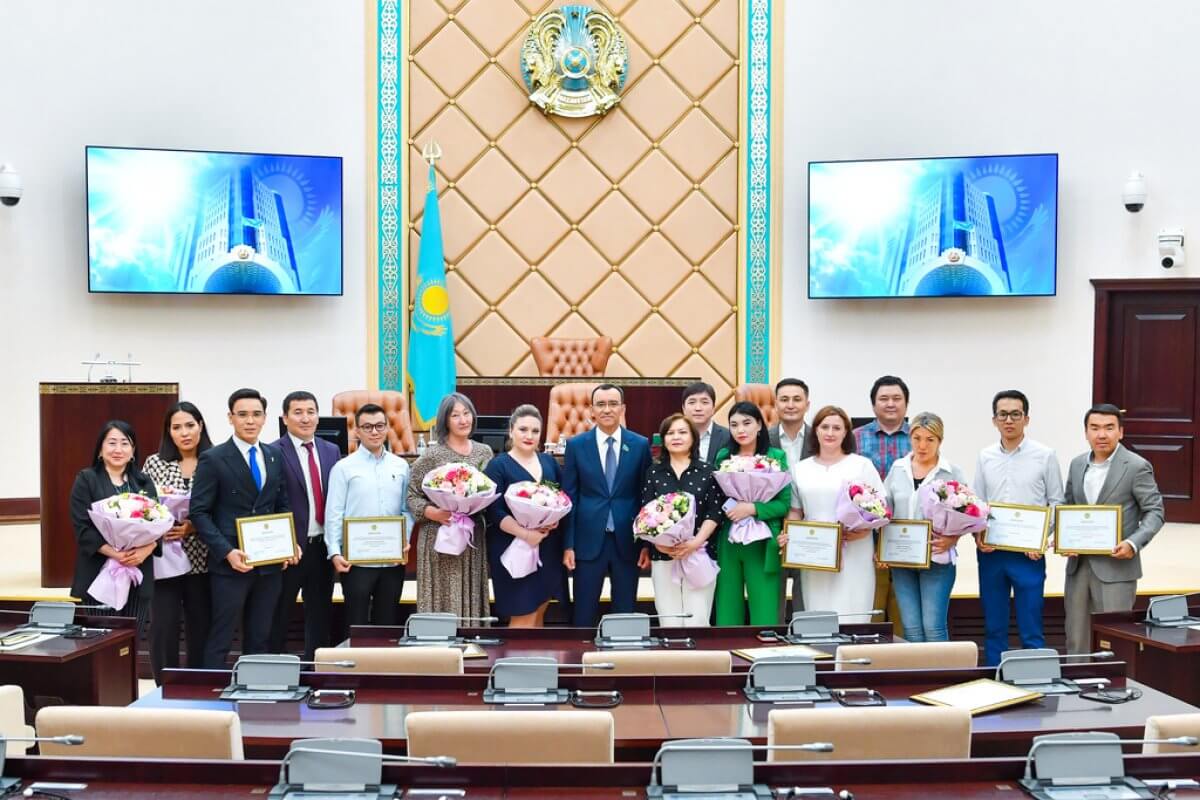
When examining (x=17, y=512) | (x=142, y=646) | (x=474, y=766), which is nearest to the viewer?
(x=474, y=766)

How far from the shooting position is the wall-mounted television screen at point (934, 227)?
8508mm

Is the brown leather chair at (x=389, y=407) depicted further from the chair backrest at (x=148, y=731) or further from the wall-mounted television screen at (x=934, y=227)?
the chair backrest at (x=148, y=731)

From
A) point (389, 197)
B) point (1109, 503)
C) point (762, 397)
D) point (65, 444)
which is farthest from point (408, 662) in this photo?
point (389, 197)

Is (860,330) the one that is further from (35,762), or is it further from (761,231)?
(35,762)

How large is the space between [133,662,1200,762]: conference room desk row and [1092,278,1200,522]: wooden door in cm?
611

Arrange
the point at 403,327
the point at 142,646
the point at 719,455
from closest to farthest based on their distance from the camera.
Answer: the point at 719,455 < the point at 142,646 < the point at 403,327

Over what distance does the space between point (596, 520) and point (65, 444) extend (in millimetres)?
3187

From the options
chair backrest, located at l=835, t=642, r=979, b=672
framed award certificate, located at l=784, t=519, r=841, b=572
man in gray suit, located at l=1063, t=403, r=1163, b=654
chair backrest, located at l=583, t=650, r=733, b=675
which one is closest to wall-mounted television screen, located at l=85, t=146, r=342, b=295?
framed award certificate, located at l=784, t=519, r=841, b=572

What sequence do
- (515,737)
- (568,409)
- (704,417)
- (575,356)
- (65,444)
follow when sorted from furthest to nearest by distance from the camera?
(575,356)
(568,409)
(65,444)
(704,417)
(515,737)

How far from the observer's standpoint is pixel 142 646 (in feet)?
17.5

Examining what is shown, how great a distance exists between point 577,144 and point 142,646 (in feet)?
17.1

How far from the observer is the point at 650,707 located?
292 cm

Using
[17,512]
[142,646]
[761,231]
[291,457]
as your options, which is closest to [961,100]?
[761,231]

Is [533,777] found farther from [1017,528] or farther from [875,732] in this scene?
[1017,528]
